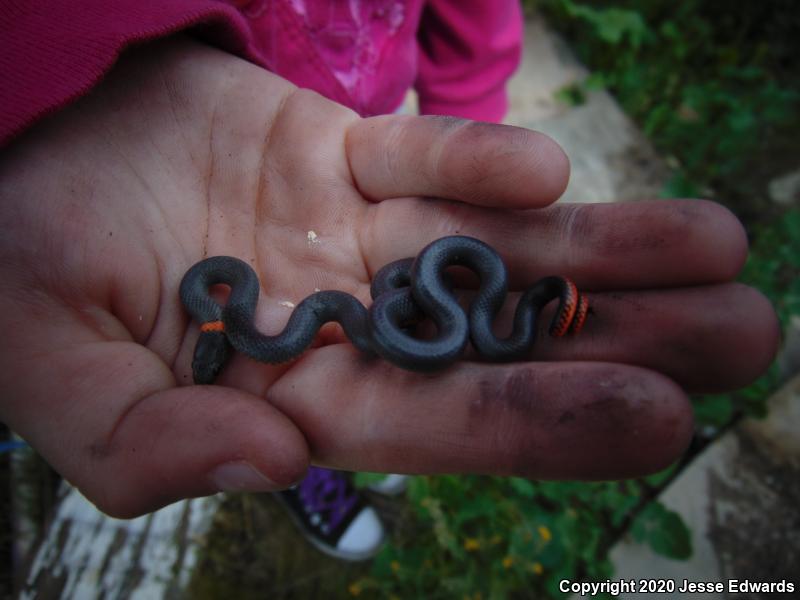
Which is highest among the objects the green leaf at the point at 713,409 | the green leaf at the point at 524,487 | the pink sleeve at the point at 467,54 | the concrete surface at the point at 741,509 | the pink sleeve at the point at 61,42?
the pink sleeve at the point at 61,42

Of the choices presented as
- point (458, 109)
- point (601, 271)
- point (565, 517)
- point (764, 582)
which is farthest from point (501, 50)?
point (764, 582)

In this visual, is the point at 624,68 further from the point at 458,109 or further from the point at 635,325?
the point at 635,325

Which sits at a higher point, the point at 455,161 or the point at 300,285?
the point at 455,161

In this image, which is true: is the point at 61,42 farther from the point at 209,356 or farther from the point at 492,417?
the point at 492,417

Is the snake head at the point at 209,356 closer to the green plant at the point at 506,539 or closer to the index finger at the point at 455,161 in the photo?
the index finger at the point at 455,161

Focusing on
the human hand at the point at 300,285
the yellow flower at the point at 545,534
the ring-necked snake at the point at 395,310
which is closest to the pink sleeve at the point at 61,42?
the human hand at the point at 300,285

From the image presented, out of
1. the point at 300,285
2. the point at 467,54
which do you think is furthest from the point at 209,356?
the point at 467,54
